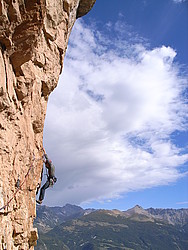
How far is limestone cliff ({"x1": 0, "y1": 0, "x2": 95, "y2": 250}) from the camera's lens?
871 centimetres

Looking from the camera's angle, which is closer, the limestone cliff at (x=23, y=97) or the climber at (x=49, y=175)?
the limestone cliff at (x=23, y=97)

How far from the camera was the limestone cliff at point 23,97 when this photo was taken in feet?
28.6

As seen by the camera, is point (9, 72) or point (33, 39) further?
point (9, 72)

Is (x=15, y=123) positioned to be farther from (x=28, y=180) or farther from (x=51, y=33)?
(x=51, y=33)

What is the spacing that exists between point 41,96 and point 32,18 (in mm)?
6543

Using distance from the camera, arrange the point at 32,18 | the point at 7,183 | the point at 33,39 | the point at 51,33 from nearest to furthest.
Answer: the point at 32,18
the point at 33,39
the point at 7,183
the point at 51,33

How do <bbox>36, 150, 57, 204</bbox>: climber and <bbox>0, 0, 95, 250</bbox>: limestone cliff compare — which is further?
<bbox>36, 150, 57, 204</bbox>: climber

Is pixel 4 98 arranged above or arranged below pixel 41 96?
below

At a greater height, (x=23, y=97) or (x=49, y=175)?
(x=23, y=97)

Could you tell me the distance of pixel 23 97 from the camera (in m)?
11.5

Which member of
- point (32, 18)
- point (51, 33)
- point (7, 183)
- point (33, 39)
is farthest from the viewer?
point (51, 33)

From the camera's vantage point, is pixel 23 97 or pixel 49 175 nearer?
pixel 23 97

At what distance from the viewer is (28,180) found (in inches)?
489

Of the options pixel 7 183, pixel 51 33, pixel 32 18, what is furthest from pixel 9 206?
pixel 51 33
